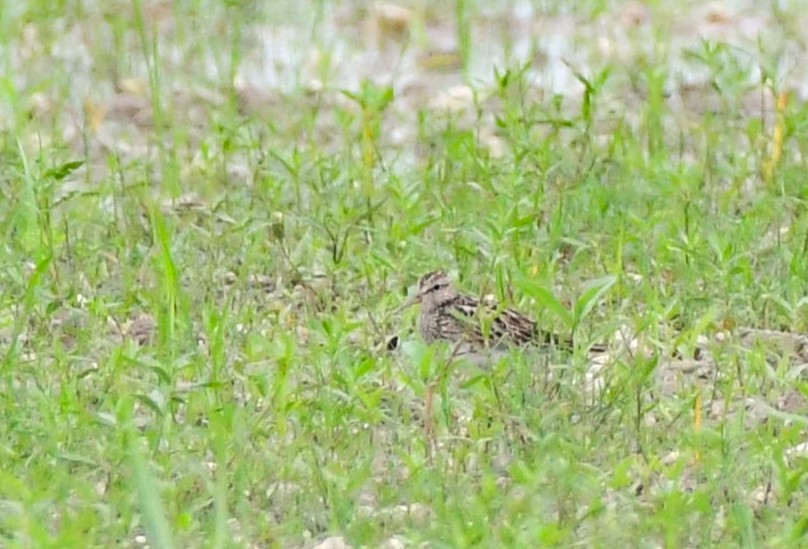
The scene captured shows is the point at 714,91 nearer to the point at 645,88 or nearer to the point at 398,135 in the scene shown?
the point at 645,88

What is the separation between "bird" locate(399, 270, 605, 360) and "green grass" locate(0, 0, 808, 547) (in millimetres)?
103

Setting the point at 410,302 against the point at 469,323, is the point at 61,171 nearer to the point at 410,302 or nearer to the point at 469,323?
the point at 410,302

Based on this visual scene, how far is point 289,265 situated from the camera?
25.5 ft

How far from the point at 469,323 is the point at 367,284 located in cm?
81

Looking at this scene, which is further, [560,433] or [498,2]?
[498,2]

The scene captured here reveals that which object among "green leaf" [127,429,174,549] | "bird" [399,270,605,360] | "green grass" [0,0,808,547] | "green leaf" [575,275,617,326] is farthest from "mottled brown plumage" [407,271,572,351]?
"green leaf" [127,429,174,549]

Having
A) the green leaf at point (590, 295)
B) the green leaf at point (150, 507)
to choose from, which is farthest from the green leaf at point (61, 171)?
the green leaf at point (150, 507)

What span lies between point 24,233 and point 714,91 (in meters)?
3.08

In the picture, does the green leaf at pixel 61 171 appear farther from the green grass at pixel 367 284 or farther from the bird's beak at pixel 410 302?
the bird's beak at pixel 410 302

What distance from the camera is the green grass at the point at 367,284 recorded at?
577 centimetres

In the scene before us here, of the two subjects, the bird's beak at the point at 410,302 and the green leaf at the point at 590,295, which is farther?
the bird's beak at the point at 410,302

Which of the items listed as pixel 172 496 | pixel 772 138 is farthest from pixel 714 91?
pixel 172 496

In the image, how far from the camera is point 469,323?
22.5 ft

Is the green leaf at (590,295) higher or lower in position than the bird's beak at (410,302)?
higher
